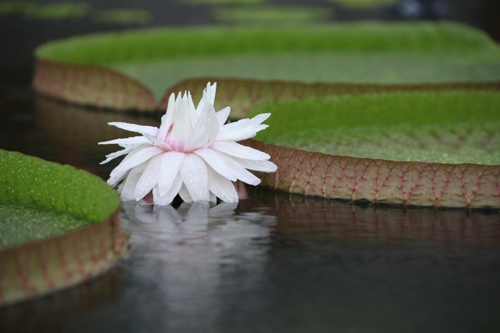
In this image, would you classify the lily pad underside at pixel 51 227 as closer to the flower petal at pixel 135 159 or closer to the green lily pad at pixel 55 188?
the green lily pad at pixel 55 188

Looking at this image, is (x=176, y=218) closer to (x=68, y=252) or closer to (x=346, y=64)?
(x=68, y=252)

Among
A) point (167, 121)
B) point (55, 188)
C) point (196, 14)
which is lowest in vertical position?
point (55, 188)

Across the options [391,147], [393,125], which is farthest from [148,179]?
[393,125]

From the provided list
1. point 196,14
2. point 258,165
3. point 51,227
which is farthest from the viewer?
point 196,14

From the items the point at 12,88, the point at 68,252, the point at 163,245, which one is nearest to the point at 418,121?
the point at 163,245

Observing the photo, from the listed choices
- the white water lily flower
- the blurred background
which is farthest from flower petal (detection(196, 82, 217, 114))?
the blurred background

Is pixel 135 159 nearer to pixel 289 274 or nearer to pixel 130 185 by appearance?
pixel 130 185
